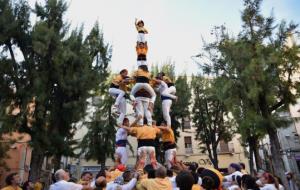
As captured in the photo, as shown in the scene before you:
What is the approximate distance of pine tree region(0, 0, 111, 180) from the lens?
15.3 metres

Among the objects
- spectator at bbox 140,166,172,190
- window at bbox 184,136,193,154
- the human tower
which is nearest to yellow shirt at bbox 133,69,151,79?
the human tower

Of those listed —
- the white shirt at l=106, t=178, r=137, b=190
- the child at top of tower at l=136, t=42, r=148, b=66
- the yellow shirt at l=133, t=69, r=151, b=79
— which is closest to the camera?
the white shirt at l=106, t=178, r=137, b=190

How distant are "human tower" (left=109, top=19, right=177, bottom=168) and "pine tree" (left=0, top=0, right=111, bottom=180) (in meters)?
5.65

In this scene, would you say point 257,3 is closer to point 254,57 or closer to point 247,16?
point 247,16

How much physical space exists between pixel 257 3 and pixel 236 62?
4.49 m

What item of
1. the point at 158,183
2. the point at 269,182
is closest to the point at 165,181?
the point at 158,183

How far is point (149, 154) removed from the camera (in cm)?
980

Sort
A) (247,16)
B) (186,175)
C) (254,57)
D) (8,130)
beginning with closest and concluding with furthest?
(186,175) → (8,130) → (254,57) → (247,16)

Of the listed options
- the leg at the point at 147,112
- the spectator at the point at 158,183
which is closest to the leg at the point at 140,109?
the leg at the point at 147,112

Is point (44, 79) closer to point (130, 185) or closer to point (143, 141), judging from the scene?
point (143, 141)

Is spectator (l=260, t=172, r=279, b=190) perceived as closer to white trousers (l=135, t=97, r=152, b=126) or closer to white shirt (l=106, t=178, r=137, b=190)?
white shirt (l=106, t=178, r=137, b=190)

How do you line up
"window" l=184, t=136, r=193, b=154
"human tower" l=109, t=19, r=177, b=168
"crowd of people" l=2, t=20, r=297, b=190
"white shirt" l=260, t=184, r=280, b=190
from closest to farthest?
"white shirt" l=260, t=184, r=280, b=190
"crowd of people" l=2, t=20, r=297, b=190
"human tower" l=109, t=19, r=177, b=168
"window" l=184, t=136, r=193, b=154

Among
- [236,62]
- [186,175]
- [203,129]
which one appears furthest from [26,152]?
[186,175]

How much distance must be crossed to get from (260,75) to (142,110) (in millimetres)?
7731
